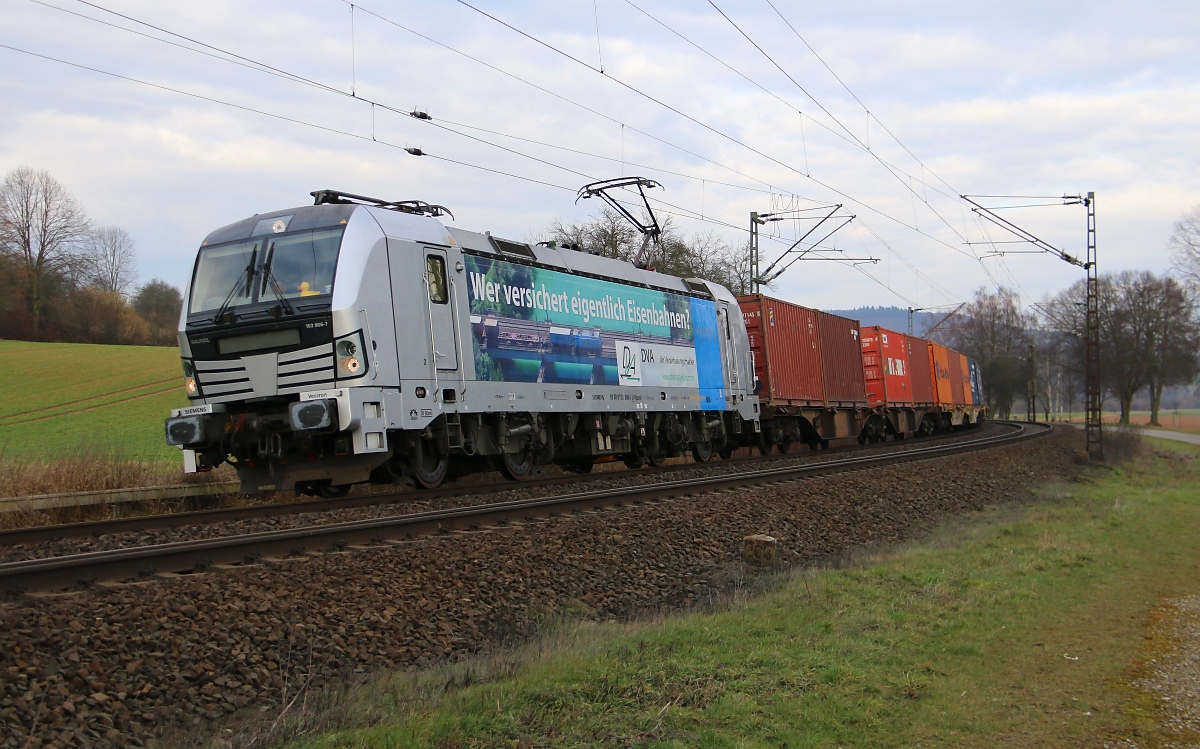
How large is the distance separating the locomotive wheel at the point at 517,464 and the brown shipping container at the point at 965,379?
114ft

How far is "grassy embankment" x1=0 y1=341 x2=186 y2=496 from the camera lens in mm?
14855

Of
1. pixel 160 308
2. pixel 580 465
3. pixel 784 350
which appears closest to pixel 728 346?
pixel 784 350

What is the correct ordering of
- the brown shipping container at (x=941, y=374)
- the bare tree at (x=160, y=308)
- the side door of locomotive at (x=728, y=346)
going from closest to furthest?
the side door of locomotive at (x=728, y=346) < the brown shipping container at (x=941, y=374) < the bare tree at (x=160, y=308)

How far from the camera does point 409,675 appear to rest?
5320 mm

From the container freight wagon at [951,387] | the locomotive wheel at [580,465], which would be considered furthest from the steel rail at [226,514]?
the container freight wagon at [951,387]

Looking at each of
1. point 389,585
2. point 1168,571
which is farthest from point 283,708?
point 1168,571

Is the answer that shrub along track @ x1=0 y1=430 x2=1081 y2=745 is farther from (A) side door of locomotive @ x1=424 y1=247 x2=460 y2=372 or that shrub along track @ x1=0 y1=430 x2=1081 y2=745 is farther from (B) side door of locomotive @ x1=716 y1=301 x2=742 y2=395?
(B) side door of locomotive @ x1=716 y1=301 x2=742 y2=395

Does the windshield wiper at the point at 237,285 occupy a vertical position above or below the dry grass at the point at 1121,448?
above

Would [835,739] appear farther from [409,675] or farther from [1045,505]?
[1045,505]

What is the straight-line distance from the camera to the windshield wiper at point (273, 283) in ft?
34.5

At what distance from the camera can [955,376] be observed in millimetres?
Answer: 42438

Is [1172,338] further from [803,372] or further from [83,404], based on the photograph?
[83,404]

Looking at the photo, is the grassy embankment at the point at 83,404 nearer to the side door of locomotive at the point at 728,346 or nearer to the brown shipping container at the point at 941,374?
the side door of locomotive at the point at 728,346

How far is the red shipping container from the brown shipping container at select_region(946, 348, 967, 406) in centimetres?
1029
